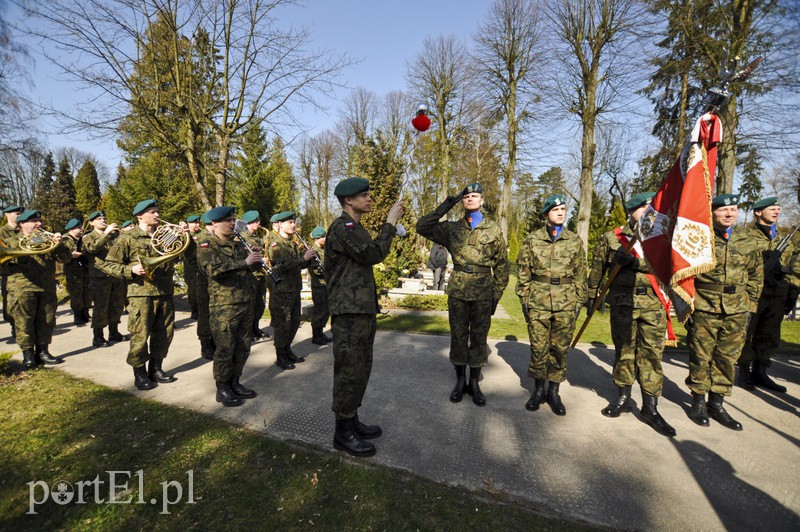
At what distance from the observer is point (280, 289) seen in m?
5.84

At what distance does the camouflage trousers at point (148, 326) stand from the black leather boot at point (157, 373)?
72mm

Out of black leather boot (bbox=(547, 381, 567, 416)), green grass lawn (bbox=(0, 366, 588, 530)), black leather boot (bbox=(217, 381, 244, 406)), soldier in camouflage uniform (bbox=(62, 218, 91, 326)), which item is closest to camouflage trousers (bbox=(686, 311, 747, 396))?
black leather boot (bbox=(547, 381, 567, 416))

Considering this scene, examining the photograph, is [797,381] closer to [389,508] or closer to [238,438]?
[389,508]

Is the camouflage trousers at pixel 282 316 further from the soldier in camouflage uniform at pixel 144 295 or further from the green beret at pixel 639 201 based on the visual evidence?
the green beret at pixel 639 201

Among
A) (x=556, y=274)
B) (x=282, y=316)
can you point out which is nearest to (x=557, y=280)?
(x=556, y=274)

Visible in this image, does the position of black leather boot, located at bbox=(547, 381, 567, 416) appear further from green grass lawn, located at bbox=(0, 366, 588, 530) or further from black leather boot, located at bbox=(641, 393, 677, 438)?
green grass lawn, located at bbox=(0, 366, 588, 530)

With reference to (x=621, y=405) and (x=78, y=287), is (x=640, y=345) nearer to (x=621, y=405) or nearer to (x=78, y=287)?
(x=621, y=405)

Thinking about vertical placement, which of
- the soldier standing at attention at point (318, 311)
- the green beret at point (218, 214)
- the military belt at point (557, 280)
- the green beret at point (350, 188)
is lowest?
the soldier standing at attention at point (318, 311)

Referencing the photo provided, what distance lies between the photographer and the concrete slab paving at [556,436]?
277 cm

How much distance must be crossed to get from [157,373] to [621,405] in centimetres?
595

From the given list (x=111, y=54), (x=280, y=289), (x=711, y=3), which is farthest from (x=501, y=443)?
(x=711, y=3)

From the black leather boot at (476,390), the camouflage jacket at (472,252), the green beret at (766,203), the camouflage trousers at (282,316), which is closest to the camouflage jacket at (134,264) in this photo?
the camouflage trousers at (282,316)

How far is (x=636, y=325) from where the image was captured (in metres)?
4.16

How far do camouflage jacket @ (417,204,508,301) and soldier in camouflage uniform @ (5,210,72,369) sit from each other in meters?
5.87
